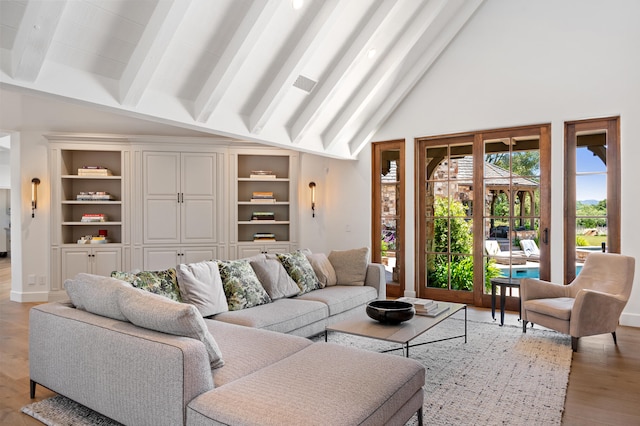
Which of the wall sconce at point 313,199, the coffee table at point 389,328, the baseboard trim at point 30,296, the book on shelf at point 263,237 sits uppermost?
the wall sconce at point 313,199

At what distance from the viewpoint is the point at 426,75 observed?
19.5 ft

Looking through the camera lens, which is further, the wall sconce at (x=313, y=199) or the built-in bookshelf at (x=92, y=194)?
the wall sconce at (x=313, y=199)

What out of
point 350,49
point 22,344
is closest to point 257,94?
point 350,49

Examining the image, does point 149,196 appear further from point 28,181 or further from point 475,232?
point 475,232

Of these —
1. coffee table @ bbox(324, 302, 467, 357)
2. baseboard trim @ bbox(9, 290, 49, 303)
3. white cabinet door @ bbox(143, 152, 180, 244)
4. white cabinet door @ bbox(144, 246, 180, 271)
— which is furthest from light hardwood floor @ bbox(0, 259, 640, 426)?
white cabinet door @ bbox(143, 152, 180, 244)

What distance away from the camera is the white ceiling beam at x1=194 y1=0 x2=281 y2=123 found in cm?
363

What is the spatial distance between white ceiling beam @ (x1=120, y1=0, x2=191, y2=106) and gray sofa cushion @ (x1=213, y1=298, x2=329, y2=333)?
1966 mm

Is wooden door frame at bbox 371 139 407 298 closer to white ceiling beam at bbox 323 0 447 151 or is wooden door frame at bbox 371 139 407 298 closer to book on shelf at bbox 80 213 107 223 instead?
white ceiling beam at bbox 323 0 447 151

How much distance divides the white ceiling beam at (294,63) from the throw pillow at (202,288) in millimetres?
1897

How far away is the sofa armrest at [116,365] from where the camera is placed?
197cm

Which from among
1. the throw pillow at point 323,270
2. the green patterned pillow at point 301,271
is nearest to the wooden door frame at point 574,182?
the throw pillow at point 323,270

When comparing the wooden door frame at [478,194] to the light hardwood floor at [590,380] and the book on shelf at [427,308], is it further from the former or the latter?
the book on shelf at [427,308]

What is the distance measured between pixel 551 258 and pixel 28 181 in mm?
6854

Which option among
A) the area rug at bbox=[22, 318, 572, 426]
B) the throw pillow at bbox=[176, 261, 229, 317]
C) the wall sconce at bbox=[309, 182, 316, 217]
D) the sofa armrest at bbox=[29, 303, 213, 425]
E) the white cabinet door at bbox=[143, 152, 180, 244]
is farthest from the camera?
the wall sconce at bbox=[309, 182, 316, 217]
